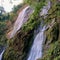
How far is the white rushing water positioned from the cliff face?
309 mm

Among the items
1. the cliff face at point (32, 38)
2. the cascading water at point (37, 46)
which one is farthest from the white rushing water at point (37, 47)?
the cliff face at point (32, 38)

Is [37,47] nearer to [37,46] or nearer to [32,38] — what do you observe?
[37,46]

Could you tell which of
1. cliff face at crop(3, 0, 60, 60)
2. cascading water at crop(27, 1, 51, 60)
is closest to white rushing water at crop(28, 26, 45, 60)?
cascading water at crop(27, 1, 51, 60)

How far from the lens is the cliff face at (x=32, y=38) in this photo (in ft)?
39.2

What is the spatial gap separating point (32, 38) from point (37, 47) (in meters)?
1.57

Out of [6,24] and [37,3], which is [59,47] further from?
[6,24]

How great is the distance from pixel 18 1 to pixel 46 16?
1483 cm

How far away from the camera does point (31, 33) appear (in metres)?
15.7

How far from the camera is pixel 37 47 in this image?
46.0 ft

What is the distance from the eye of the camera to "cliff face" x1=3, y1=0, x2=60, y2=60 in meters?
11.9

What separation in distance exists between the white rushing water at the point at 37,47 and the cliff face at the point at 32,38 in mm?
309

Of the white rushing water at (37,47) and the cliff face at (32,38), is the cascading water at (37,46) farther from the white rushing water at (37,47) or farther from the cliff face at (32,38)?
the cliff face at (32,38)

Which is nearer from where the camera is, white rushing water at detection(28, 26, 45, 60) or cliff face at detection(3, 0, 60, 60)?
cliff face at detection(3, 0, 60, 60)

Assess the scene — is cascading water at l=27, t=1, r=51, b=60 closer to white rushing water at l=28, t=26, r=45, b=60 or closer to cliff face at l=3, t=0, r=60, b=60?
white rushing water at l=28, t=26, r=45, b=60
